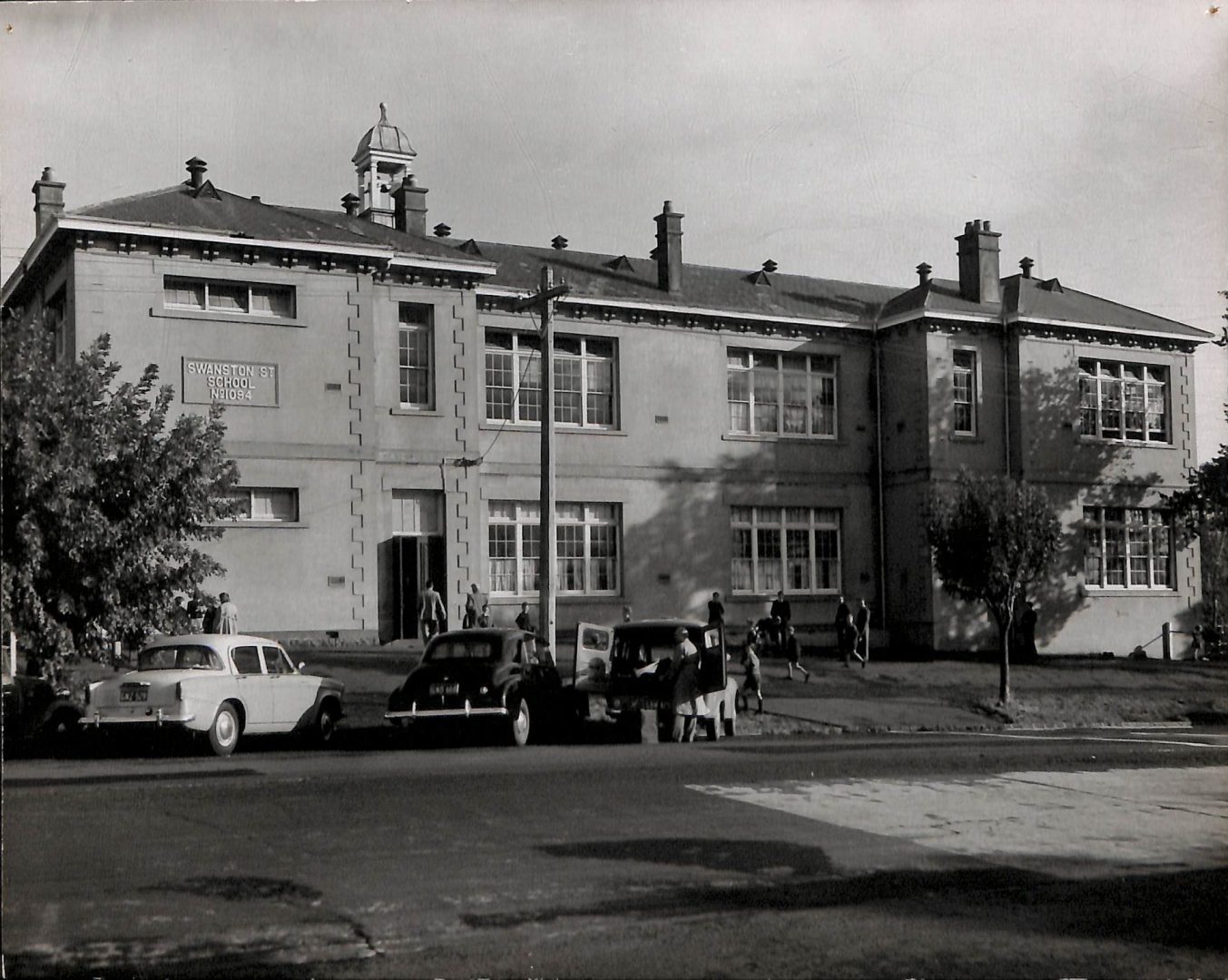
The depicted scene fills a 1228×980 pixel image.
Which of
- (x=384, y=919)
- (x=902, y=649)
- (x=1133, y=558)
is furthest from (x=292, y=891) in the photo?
(x=1133, y=558)

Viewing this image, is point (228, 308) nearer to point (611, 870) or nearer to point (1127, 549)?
point (611, 870)

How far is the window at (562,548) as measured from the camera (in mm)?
32094

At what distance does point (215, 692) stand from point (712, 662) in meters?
7.36

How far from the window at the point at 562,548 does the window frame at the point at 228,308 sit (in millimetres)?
6881

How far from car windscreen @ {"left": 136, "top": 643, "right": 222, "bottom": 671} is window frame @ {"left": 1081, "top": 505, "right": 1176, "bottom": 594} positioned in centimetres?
2707

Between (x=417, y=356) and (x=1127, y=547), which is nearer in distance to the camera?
(x=417, y=356)

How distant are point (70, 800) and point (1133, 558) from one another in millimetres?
32986

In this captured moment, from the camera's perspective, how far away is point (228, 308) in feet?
91.4

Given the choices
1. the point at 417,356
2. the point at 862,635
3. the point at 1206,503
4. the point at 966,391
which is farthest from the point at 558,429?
the point at 1206,503

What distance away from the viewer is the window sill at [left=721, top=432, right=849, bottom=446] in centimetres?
3500

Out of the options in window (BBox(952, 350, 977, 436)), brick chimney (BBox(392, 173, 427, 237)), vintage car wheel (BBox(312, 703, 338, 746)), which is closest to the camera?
vintage car wheel (BBox(312, 703, 338, 746))

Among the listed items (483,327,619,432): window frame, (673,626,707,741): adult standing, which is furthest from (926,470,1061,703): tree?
(673,626,707,741): adult standing

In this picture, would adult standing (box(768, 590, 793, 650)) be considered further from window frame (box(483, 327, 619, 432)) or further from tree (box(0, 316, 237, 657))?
tree (box(0, 316, 237, 657))

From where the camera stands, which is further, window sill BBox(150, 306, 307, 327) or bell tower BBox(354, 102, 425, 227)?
bell tower BBox(354, 102, 425, 227)
